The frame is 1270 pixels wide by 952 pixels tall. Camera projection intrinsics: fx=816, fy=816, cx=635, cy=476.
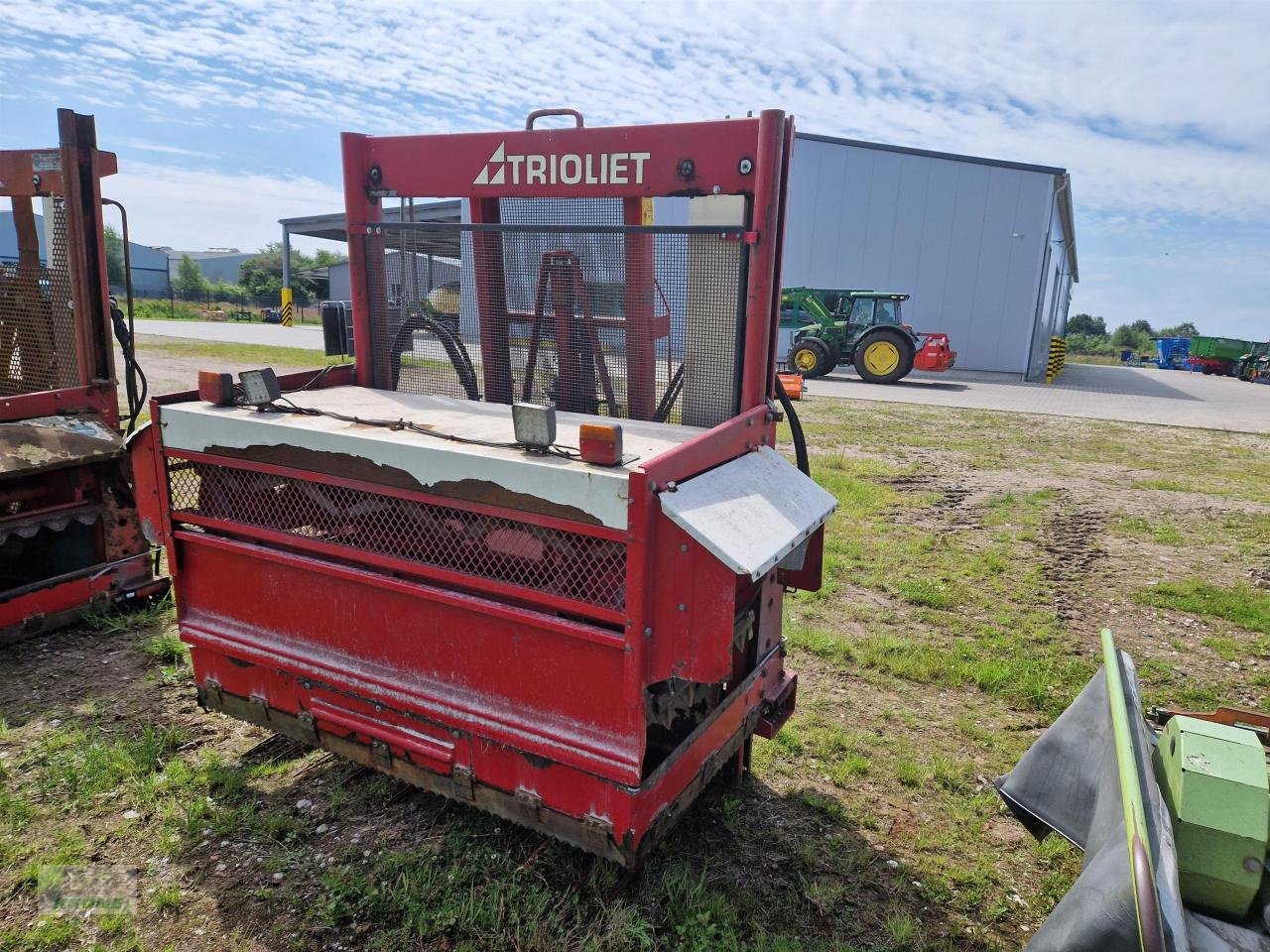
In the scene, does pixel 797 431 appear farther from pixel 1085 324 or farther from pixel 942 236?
pixel 1085 324

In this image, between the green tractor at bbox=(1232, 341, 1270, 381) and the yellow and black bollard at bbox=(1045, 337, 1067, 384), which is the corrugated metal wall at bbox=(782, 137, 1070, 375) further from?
the green tractor at bbox=(1232, 341, 1270, 381)

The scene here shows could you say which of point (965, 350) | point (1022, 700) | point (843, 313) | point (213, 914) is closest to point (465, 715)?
point (213, 914)

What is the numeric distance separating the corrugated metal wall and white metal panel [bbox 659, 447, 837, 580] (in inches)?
793

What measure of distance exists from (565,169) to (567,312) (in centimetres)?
51

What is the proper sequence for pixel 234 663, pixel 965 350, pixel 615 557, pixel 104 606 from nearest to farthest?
pixel 615 557 < pixel 234 663 < pixel 104 606 < pixel 965 350

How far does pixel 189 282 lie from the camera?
58938mm

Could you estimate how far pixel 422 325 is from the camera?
338 cm

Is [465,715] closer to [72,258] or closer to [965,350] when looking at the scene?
[72,258]

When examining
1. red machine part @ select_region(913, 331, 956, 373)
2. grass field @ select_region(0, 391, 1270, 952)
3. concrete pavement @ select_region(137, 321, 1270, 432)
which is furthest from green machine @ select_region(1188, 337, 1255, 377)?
grass field @ select_region(0, 391, 1270, 952)

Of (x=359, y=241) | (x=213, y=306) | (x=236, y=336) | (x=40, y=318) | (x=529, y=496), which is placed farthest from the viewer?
(x=213, y=306)

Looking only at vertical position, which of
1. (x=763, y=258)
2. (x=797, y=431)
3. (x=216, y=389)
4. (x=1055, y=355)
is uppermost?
(x=763, y=258)

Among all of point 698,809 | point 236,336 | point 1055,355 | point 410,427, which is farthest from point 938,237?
point 410,427

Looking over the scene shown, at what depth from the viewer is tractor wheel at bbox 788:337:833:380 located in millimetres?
18781

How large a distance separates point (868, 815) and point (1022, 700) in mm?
1362
